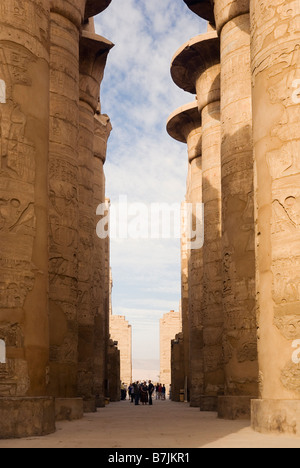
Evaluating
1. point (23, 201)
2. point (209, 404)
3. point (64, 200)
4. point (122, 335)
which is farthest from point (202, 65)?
point (122, 335)

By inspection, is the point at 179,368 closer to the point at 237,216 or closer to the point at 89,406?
the point at 89,406

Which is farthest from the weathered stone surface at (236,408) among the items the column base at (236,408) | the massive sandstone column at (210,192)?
the massive sandstone column at (210,192)

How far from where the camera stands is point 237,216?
11.9 meters

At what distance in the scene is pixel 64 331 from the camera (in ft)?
37.7

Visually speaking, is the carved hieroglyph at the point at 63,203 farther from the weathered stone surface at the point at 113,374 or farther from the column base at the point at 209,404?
the weathered stone surface at the point at 113,374

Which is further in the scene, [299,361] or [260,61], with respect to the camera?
[260,61]

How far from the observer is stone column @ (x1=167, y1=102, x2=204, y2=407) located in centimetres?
1886

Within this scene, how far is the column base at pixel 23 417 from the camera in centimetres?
691

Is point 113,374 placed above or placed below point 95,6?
below

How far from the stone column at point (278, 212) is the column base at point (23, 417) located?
2.44 meters

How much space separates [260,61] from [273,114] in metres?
0.84

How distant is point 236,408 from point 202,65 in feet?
29.8
